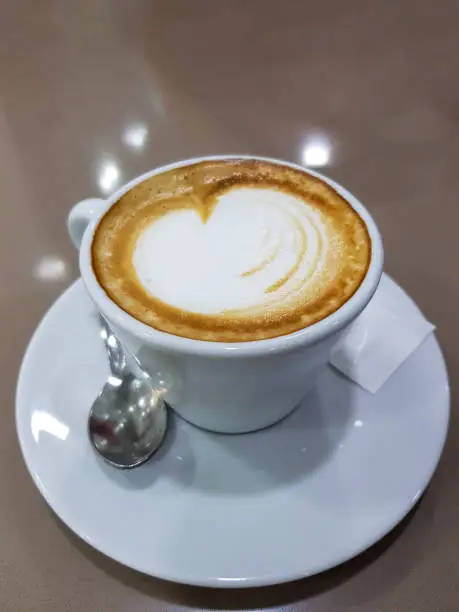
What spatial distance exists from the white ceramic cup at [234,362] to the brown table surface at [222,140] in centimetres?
23

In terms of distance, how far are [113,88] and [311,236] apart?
121 centimetres

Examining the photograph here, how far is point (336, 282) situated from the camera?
721 mm

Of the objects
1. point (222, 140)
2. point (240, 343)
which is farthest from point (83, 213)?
point (222, 140)

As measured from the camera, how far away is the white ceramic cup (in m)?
→ 0.63

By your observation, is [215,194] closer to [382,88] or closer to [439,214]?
[439,214]

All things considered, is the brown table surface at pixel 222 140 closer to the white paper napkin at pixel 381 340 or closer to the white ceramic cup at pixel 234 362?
the white paper napkin at pixel 381 340

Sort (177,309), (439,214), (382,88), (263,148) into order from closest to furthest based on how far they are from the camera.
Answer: (177,309) → (439,214) → (263,148) → (382,88)

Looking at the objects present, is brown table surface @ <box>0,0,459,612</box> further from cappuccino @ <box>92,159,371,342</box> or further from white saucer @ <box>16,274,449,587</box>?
cappuccino @ <box>92,159,371,342</box>

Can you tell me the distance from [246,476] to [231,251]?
32cm

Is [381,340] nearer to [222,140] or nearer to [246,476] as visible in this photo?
[246,476]

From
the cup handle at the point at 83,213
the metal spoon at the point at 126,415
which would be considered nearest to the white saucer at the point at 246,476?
the metal spoon at the point at 126,415

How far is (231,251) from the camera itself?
763mm

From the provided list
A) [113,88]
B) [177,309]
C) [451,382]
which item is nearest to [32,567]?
[177,309]

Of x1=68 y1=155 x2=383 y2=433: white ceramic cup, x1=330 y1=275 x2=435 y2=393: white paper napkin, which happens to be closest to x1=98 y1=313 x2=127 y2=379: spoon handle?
x1=68 y1=155 x2=383 y2=433: white ceramic cup
